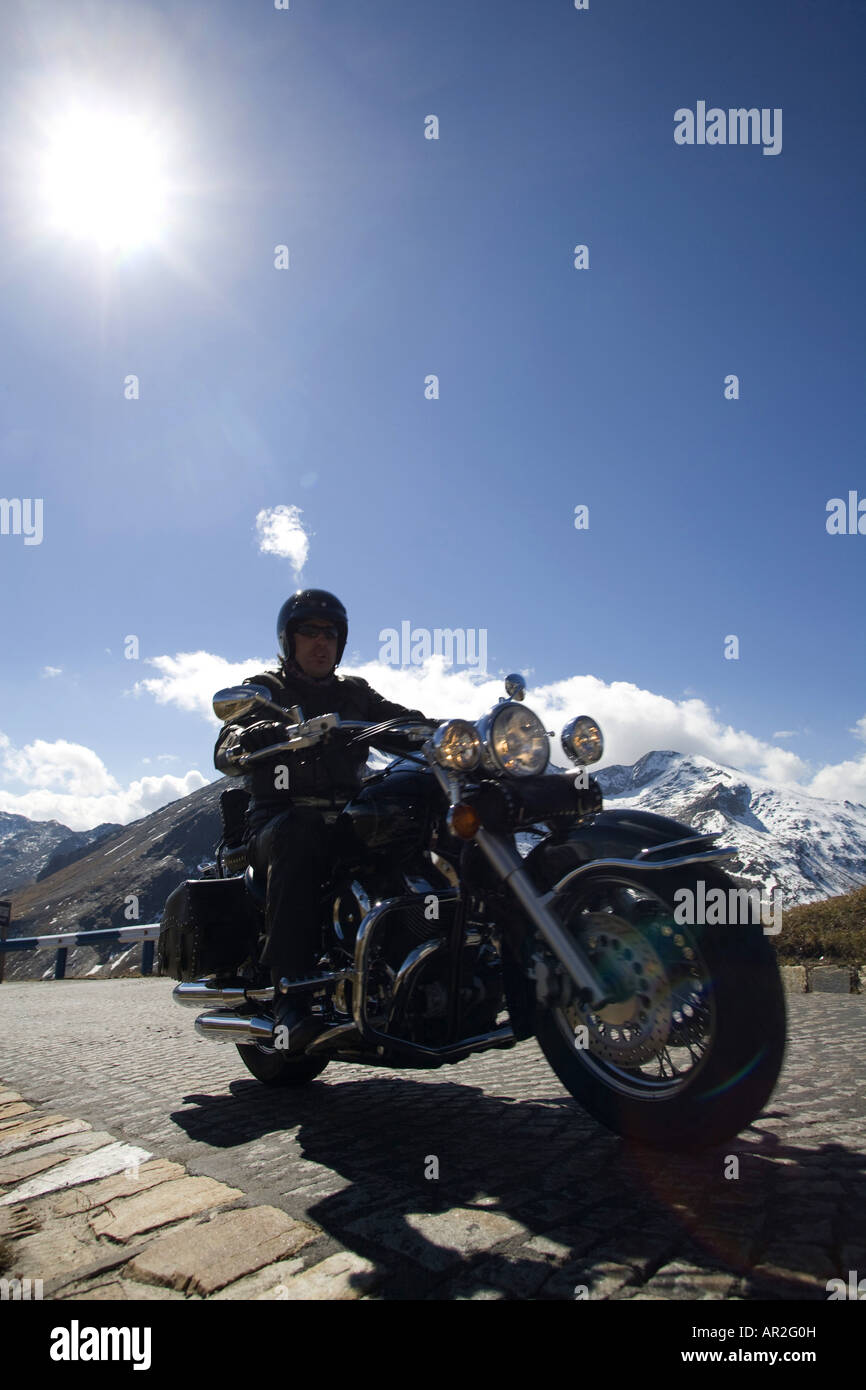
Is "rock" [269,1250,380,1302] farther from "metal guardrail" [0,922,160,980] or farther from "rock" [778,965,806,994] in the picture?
"metal guardrail" [0,922,160,980]

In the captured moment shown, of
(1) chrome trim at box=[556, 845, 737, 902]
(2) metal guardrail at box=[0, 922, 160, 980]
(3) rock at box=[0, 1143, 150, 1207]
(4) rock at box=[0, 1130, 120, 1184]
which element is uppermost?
(1) chrome trim at box=[556, 845, 737, 902]

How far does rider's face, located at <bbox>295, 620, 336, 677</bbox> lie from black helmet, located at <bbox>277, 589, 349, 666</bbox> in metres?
0.05

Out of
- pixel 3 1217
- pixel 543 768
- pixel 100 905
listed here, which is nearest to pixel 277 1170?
pixel 3 1217

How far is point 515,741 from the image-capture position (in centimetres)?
330

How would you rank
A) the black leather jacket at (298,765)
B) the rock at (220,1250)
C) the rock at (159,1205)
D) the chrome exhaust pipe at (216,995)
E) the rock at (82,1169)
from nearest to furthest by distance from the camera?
1. the rock at (220,1250)
2. the rock at (159,1205)
3. the rock at (82,1169)
4. the chrome exhaust pipe at (216,995)
5. the black leather jacket at (298,765)

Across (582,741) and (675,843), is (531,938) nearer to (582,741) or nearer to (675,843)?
(675,843)

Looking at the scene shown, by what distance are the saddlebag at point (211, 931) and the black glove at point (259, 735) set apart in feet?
3.59

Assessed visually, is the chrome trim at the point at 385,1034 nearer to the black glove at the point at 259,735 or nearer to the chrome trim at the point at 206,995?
the black glove at the point at 259,735

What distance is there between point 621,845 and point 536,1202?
1218mm

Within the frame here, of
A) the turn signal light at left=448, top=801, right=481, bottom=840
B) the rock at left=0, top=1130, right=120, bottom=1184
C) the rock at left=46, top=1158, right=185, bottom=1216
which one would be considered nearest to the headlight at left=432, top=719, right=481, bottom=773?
the turn signal light at left=448, top=801, right=481, bottom=840

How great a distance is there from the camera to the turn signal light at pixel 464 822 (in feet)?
10.5

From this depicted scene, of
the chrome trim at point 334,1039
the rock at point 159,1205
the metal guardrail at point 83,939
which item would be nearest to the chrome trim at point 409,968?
the chrome trim at point 334,1039

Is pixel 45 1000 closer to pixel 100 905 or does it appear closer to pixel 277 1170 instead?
pixel 277 1170

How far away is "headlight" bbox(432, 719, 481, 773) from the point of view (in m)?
3.24
